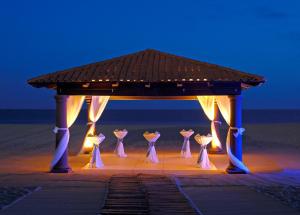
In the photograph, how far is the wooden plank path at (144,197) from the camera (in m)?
5.91

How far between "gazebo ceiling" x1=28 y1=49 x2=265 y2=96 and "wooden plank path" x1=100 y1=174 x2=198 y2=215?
79.5 inches

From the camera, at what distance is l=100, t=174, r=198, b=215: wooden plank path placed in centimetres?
591

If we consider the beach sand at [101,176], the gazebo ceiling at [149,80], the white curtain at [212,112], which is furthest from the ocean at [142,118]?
the gazebo ceiling at [149,80]

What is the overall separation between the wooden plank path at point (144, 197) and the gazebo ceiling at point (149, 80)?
2.02m

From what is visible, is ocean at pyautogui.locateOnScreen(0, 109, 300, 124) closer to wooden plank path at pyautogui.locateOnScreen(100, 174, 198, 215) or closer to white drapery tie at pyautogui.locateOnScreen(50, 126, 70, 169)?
white drapery tie at pyautogui.locateOnScreen(50, 126, 70, 169)

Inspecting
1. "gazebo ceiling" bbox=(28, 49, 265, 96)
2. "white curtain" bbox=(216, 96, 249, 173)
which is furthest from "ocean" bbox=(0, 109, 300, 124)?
"gazebo ceiling" bbox=(28, 49, 265, 96)


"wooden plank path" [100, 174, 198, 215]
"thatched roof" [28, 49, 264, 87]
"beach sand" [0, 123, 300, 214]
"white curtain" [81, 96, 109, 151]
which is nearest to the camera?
"wooden plank path" [100, 174, 198, 215]

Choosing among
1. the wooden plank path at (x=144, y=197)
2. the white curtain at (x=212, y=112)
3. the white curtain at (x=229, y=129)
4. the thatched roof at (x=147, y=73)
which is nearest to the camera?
the wooden plank path at (x=144, y=197)

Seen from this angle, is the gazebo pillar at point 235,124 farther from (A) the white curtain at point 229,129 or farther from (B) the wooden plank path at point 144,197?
(B) the wooden plank path at point 144,197

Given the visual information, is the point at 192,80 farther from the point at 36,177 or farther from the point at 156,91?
the point at 36,177

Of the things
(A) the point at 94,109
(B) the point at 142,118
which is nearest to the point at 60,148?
(A) the point at 94,109

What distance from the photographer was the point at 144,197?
672 cm

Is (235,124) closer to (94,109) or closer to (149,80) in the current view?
(149,80)

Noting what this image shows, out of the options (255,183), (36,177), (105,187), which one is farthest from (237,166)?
(36,177)
